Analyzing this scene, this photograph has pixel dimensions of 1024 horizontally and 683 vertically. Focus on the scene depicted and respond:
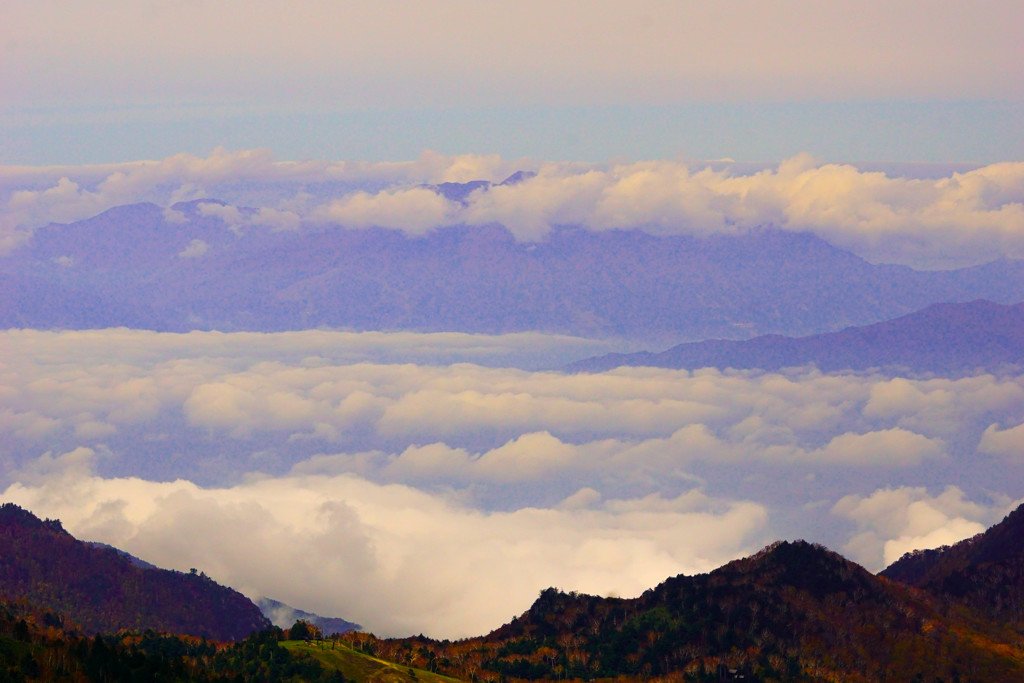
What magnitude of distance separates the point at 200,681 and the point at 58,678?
21.3 m

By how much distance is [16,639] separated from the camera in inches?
7830

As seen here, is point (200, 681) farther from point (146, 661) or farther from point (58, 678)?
point (58, 678)

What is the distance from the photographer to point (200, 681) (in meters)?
194

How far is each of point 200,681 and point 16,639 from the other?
27739 mm

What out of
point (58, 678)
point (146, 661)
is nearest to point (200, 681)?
point (146, 661)

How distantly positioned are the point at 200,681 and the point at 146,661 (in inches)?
332

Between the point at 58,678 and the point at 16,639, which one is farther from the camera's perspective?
the point at 16,639

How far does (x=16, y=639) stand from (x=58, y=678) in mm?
22762

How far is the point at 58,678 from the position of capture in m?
180

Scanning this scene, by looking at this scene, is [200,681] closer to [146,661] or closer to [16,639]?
[146,661]

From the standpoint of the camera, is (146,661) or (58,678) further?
(146,661)

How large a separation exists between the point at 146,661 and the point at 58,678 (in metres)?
18.0

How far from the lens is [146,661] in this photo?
643ft
